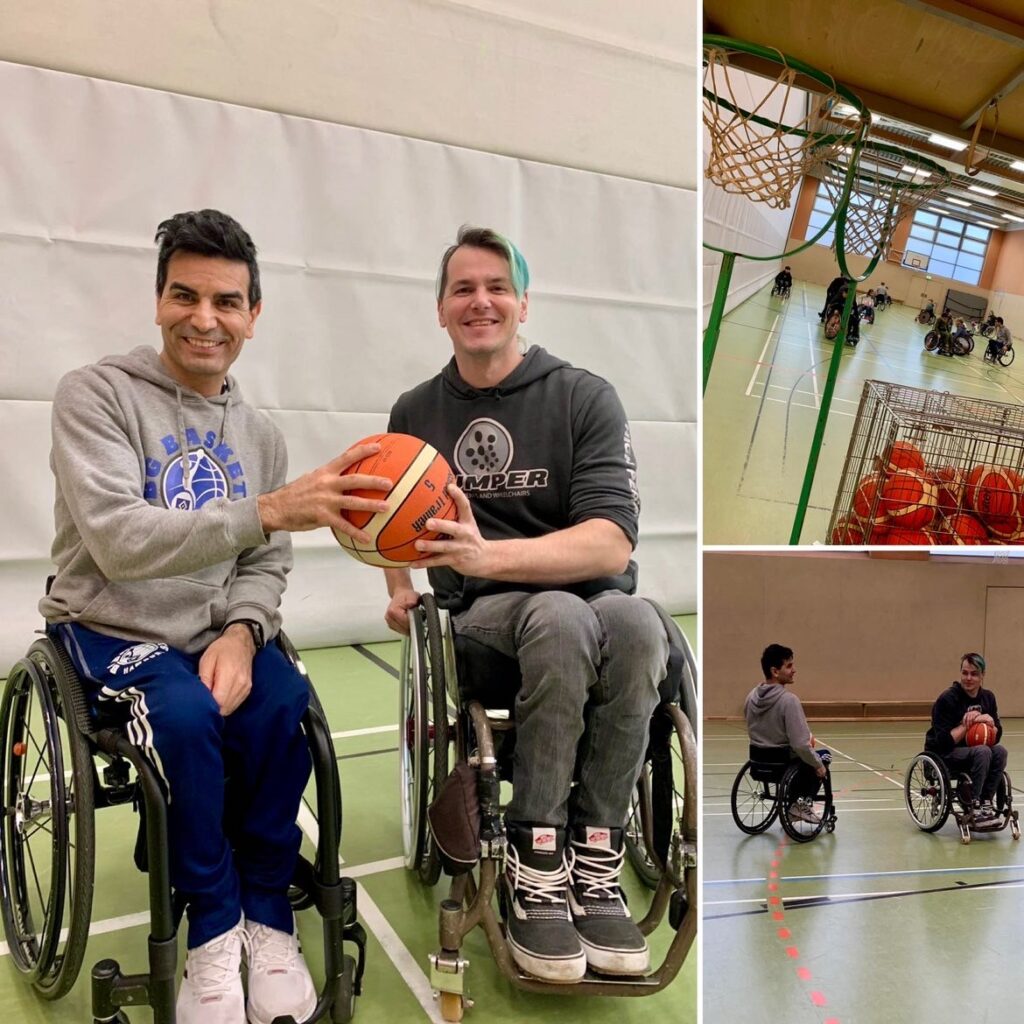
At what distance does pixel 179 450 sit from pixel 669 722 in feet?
2.94

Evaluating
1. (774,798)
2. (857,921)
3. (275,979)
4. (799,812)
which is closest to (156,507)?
(275,979)

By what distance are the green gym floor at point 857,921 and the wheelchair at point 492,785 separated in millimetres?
157

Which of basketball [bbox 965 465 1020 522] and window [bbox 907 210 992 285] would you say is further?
basketball [bbox 965 465 1020 522]

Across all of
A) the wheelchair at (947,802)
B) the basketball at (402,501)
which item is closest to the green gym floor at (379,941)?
the basketball at (402,501)

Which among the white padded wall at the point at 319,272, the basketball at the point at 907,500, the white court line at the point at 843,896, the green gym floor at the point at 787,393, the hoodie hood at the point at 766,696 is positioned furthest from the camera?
the white padded wall at the point at 319,272

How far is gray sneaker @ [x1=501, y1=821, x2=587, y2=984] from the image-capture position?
49.9 inches

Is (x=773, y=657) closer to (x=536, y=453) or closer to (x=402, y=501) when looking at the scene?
(x=536, y=453)

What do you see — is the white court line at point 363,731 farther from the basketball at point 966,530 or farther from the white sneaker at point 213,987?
the basketball at point 966,530

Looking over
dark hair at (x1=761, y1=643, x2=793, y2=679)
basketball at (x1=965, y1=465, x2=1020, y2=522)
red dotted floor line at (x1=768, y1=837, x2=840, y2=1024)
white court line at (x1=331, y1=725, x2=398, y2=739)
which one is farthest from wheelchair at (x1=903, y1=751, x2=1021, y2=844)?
white court line at (x1=331, y1=725, x2=398, y2=739)

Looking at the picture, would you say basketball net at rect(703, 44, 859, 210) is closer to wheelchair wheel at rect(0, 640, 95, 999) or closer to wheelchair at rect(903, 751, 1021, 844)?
wheelchair wheel at rect(0, 640, 95, 999)

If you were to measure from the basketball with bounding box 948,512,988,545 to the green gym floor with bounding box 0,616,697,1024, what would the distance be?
828 millimetres

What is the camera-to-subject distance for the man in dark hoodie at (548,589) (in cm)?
132

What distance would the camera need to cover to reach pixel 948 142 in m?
0.78

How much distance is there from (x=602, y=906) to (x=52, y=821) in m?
0.86
